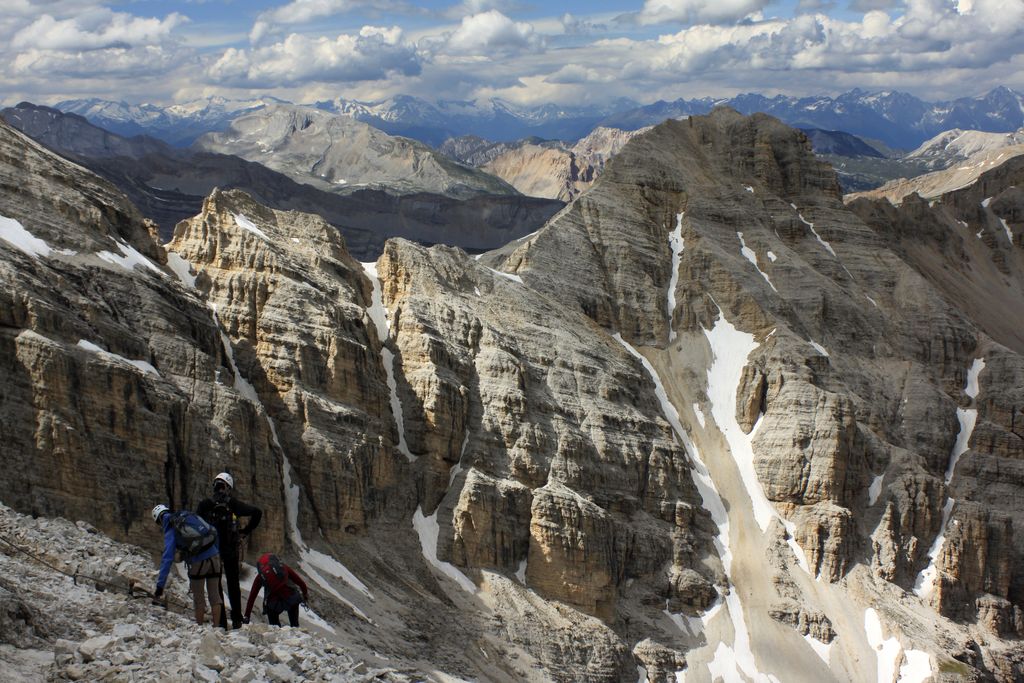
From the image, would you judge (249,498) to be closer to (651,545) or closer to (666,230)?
(651,545)

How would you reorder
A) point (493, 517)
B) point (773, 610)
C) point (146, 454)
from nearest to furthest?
point (146, 454) < point (493, 517) < point (773, 610)

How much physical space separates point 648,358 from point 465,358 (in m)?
20.9

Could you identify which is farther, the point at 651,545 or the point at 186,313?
the point at 651,545

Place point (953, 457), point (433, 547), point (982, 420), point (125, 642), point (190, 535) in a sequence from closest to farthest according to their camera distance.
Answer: point (125, 642), point (190, 535), point (433, 547), point (953, 457), point (982, 420)

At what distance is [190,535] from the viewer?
3003cm

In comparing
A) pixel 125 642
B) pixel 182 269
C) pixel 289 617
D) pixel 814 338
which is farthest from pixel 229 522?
pixel 814 338

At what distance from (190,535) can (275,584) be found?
308cm

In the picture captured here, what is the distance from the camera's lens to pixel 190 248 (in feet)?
256

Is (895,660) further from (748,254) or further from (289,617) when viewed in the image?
(289,617)

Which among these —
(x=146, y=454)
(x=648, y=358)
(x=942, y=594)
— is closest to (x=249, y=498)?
(x=146, y=454)

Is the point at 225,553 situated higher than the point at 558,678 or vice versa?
the point at 225,553

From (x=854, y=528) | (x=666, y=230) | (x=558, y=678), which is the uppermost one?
(x=666, y=230)

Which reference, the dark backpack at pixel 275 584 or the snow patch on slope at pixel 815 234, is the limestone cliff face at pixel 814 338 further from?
the dark backpack at pixel 275 584

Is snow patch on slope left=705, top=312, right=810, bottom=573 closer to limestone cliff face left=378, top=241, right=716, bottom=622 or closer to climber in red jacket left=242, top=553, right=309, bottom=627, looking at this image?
limestone cliff face left=378, top=241, right=716, bottom=622
